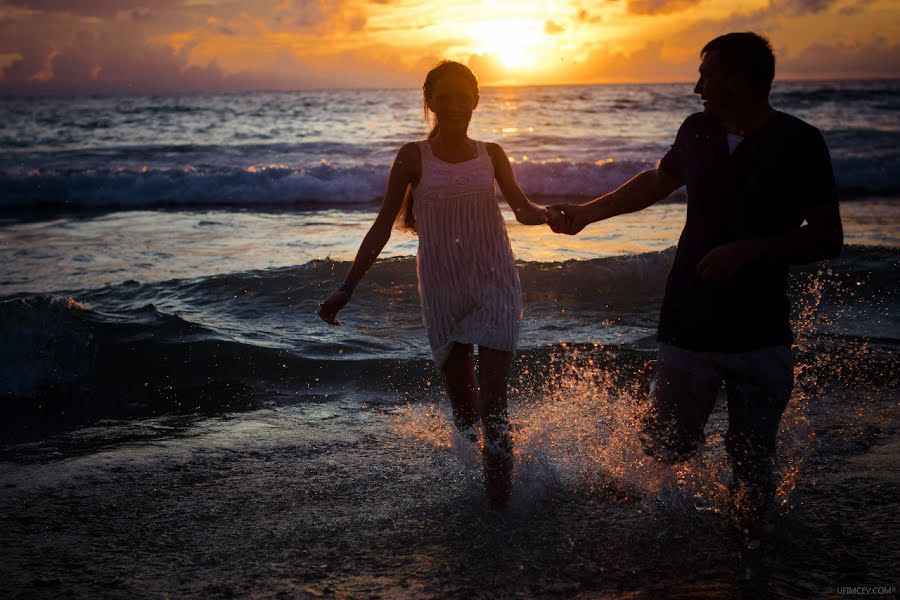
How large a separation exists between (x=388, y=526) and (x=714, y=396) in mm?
1572

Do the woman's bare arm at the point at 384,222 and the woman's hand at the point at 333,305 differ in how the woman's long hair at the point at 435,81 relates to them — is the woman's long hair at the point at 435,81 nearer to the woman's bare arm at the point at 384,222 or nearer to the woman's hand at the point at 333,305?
the woman's bare arm at the point at 384,222

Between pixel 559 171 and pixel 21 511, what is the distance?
1716 cm

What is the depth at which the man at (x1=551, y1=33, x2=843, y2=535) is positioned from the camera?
2.66m

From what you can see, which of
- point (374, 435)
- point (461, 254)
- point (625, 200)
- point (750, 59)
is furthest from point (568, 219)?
point (374, 435)

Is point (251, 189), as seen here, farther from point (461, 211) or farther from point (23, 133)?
point (23, 133)

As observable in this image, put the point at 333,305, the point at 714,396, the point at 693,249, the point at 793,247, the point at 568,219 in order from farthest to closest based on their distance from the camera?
the point at 568,219
the point at 333,305
the point at 714,396
the point at 693,249
the point at 793,247

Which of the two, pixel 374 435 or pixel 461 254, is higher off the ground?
pixel 461 254

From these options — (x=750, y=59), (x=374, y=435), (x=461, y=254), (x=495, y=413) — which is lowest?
(x=374, y=435)

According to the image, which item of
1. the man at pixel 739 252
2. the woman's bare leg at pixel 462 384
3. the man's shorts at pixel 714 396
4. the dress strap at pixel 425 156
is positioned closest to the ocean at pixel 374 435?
the woman's bare leg at pixel 462 384

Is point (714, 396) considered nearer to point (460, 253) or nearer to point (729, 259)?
point (729, 259)

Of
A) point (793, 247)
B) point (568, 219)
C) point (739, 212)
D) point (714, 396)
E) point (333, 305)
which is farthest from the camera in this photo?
point (568, 219)

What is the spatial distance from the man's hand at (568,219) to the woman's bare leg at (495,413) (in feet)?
2.19

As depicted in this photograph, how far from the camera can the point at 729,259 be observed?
270 cm

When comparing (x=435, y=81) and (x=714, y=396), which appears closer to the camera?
(x=714, y=396)
